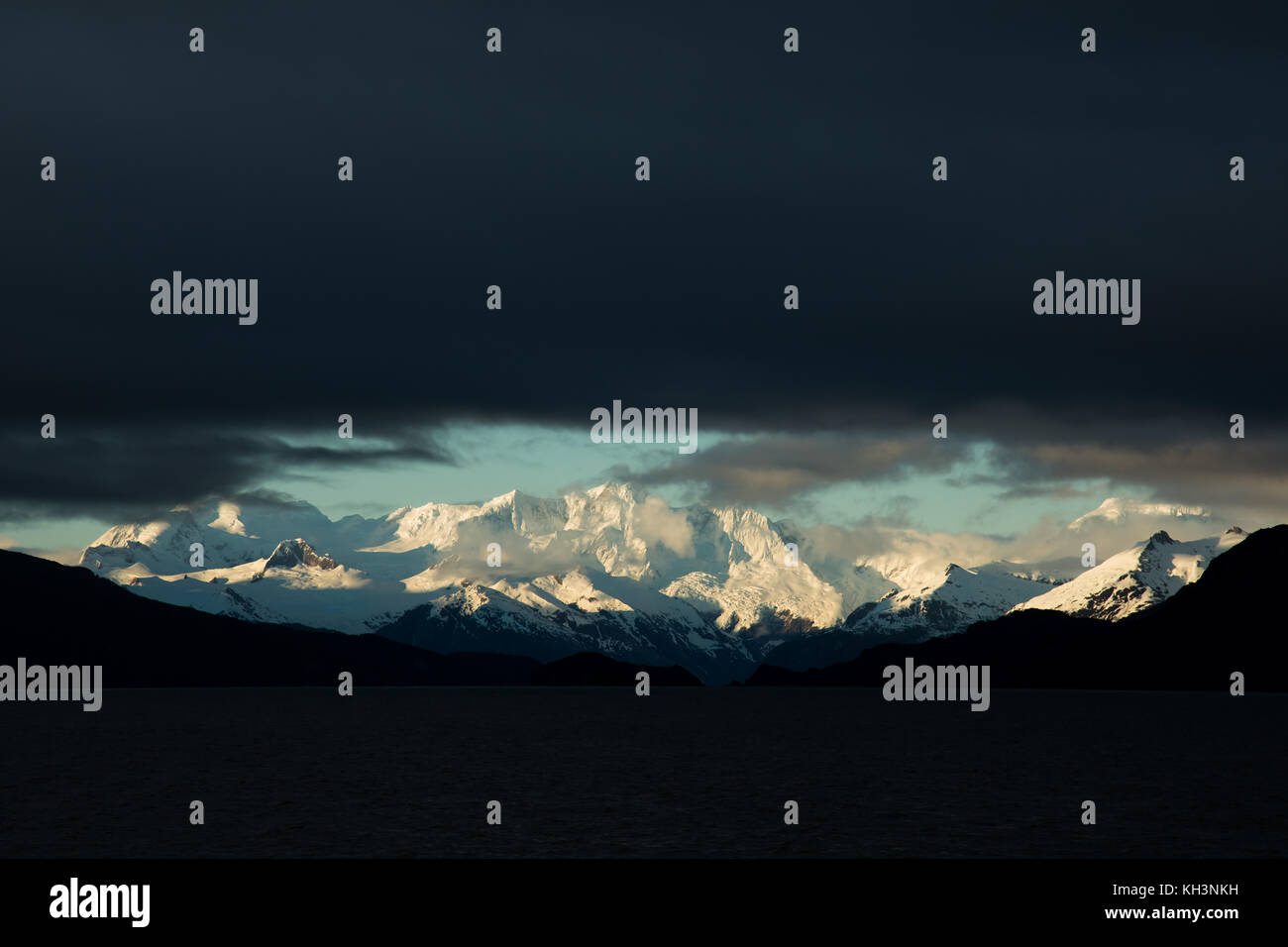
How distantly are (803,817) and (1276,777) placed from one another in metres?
71.1

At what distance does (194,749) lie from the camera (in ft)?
596

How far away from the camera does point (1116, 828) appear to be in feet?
302

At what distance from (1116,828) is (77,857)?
6472cm
